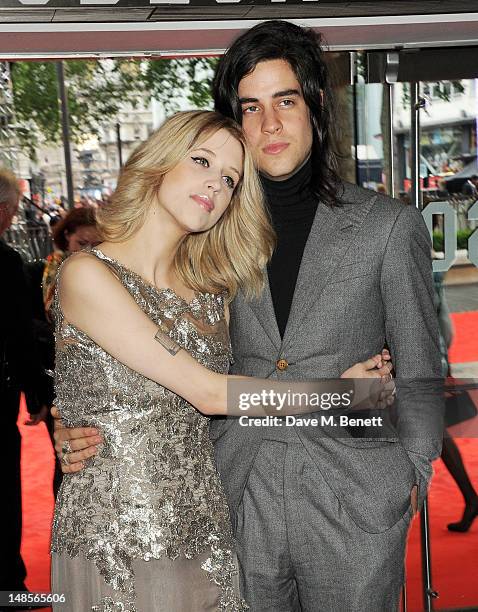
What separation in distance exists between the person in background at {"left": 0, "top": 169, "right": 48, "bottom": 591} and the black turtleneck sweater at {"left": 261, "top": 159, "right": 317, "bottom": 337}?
1701 millimetres

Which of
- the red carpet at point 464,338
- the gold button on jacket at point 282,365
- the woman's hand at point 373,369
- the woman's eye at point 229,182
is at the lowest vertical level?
→ the red carpet at point 464,338

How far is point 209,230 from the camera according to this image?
2203mm

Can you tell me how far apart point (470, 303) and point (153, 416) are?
1.81 meters

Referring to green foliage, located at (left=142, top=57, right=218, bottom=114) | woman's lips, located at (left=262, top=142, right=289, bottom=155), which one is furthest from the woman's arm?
green foliage, located at (left=142, top=57, right=218, bottom=114)

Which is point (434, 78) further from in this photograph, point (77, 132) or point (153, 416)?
point (153, 416)

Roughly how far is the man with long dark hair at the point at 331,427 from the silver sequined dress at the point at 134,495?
7 cm

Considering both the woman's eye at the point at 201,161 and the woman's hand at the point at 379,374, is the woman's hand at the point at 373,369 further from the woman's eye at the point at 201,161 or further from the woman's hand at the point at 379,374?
the woman's eye at the point at 201,161

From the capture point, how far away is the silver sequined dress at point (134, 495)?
1.89 metres

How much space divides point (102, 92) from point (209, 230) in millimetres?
1627

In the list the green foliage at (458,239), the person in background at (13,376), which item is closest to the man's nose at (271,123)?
the green foliage at (458,239)

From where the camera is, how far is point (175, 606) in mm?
1908

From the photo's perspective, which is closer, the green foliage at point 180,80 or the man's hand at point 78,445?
the man's hand at point 78,445

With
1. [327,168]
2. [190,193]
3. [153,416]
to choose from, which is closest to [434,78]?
[327,168]
